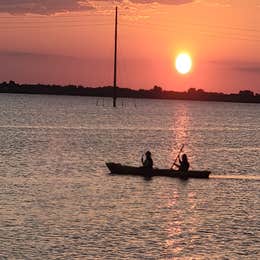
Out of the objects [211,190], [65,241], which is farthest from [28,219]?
[211,190]

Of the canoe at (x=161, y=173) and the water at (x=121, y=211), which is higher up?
the canoe at (x=161, y=173)

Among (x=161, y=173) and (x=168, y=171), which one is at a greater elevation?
(x=168, y=171)

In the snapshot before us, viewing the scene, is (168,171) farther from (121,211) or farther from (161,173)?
(121,211)

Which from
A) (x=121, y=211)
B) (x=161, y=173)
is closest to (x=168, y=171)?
(x=161, y=173)

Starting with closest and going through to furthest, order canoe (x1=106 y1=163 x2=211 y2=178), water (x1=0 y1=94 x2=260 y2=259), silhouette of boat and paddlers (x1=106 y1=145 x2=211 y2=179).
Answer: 1. water (x1=0 y1=94 x2=260 y2=259)
2. silhouette of boat and paddlers (x1=106 y1=145 x2=211 y2=179)
3. canoe (x1=106 y1=163 x2=211 y2=178)

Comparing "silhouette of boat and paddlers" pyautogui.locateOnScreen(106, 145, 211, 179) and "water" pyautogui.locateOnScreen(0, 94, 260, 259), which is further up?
"silhouette of boat and paddlers" pyautogui.locateOnScreen(106, 145, 211, 179)

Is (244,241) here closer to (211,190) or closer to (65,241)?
(65,241)

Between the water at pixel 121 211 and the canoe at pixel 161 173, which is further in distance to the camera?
the canoe at pixel 161 173

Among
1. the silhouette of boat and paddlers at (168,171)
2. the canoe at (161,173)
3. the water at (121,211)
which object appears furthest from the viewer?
the canoe at (161,173)

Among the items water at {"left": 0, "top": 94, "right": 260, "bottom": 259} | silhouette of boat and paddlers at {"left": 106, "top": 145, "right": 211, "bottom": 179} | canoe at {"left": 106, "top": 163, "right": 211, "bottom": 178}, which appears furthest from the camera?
canoe at {"left": 106, "top": 163, "right": 211, "bottom": 178}

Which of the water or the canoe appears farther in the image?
the canoe

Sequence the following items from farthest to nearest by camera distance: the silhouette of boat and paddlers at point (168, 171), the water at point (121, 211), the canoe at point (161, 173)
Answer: the canoe at point (161, 173)
the silhouette of boat and paddlers at point (168, 171)
the water at point (121, 211)

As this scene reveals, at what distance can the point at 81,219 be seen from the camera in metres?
42.2

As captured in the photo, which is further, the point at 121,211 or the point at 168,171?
the point at 168,171
